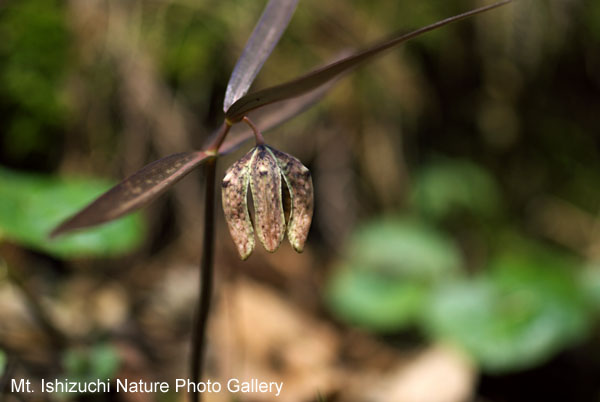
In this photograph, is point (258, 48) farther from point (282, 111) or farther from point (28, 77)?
point (28, 77)

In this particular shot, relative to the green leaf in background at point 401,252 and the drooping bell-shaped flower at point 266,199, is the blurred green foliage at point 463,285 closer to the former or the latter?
the green leaf in background at point 401,252

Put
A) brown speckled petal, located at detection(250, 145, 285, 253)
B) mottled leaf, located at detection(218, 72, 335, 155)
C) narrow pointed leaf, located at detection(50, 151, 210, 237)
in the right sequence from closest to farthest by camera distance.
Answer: narrow pointed leaf, located at detection(50, 151, 210, 237), brown speckled petal, located at detection(250, 145, 285, 253), mottled leaf, located at detection(218, 72, 335, 155)

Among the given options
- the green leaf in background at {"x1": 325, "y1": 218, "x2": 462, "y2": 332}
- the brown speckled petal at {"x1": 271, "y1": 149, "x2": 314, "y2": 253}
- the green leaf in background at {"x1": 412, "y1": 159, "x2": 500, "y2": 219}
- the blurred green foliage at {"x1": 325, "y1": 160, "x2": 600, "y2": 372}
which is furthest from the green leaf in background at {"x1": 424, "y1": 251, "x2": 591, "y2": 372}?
the brown speckled petal at {"x1": 271, "y1": 149, "x2": 314, "y2": 253}

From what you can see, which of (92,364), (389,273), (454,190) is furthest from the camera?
(454,190)

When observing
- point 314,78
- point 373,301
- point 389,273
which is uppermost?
point 389,273

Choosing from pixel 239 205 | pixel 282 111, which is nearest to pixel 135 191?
pixel 239 205

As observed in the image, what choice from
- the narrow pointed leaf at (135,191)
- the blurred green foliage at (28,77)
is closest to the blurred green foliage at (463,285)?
the blurred green foliage at (28,77)

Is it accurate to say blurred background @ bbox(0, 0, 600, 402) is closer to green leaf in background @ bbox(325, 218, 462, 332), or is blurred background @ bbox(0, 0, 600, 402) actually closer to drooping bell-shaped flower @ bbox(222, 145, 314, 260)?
green leaf in background @ bbox(325, 218, 462, 332)
